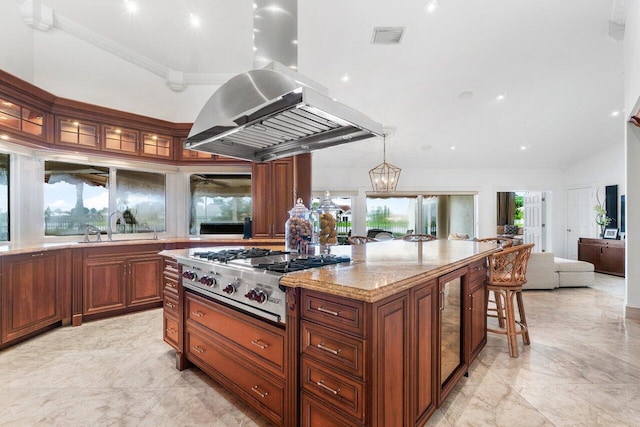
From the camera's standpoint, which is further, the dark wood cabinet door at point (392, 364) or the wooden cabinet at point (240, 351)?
the wooden cabinet at point (240, 351)

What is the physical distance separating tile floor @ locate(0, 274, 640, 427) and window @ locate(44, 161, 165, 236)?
1396mm

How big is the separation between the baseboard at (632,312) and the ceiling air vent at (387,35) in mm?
4214

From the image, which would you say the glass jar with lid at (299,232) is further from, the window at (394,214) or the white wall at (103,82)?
the window at (394,214)

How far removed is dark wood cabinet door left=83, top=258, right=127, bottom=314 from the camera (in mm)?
3408

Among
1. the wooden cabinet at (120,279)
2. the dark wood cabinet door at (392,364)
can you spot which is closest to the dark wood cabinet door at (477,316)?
the dark wood cabinet door at (392,364)

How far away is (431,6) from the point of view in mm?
3148

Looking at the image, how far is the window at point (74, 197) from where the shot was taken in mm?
3686

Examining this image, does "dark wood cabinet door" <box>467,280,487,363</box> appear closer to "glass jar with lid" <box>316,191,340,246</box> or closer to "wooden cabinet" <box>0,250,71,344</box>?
"glass jar with lid" <box>316,191,340,246</box>

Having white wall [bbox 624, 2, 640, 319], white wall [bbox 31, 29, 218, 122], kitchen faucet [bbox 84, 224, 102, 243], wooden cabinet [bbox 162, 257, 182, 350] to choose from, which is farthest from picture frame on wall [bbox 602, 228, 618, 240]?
kitchen faucet [bbox 84, 224, 102, 243]

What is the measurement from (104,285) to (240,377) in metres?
2.69

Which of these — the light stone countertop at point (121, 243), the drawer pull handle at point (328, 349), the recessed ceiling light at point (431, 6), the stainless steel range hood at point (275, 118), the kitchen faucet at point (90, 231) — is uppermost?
the recessed ceiling light at point (431, 6)

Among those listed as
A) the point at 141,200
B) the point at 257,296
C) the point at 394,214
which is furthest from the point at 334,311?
the point at 394,214

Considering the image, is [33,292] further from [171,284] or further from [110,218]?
[171,284]

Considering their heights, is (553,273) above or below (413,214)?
below
